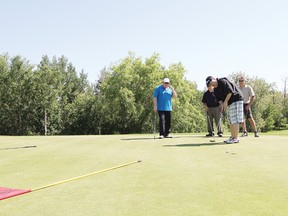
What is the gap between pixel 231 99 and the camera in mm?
8547

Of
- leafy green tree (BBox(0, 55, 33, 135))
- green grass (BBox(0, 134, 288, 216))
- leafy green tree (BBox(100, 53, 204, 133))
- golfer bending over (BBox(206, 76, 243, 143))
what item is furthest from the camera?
leafy green tree (BBox(100, 53, 204, 133))

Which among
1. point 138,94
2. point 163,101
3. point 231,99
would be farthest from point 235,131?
point 138,94

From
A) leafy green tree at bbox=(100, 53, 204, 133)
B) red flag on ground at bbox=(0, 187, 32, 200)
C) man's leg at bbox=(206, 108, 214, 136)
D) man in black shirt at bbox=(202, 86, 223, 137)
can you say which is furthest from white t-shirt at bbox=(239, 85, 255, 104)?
leafy green tree at bbox=(100, 53, 204, 133)

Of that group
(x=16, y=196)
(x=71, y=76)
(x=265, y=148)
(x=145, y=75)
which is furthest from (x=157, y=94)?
(x=71, y=76)

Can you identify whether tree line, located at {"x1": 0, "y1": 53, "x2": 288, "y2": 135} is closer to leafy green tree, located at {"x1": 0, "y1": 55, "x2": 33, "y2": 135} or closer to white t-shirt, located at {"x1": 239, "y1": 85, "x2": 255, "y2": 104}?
leafy green tree, located at {"x1": 0, "y1": 55, "x2": 33, "y2": 135}

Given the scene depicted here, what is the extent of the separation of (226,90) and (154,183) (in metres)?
4.85

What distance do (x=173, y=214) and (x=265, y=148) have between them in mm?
4912

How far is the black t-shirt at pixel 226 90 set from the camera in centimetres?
833

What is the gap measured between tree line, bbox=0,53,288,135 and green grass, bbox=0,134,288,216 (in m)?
38.3

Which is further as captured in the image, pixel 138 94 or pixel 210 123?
pixel 138 94

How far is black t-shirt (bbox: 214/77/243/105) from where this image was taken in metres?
8.33

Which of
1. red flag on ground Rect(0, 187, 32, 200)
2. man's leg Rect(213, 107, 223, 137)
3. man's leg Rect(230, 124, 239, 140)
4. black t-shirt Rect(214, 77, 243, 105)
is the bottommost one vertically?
red flag on ground Rect(0, 187, 32, 200)

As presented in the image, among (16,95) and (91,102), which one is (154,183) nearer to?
(16,95)

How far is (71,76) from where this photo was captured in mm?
65375
